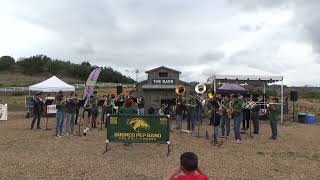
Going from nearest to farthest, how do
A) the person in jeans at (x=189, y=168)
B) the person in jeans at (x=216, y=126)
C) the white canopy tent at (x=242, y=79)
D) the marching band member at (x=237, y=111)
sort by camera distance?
the person in jeans at (x=189, y=168)
the person in jeans at (x=216, y=126)
the marching band member at (x=237, y=111)
the white canopy tent at (x=242, y=79)

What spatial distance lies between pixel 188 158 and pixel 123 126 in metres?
9.33

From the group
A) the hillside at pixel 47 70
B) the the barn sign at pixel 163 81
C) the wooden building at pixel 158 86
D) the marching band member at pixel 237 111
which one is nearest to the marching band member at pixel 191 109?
the marching band member at pixel 237 111

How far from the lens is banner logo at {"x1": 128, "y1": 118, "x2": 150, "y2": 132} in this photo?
13805 millimetres

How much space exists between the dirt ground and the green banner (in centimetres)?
41

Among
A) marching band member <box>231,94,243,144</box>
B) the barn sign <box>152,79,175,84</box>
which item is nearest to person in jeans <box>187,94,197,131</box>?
marching band member <box>231,94,243,144</box>

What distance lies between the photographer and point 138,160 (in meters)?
12.6

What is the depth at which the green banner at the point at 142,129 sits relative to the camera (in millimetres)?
13789

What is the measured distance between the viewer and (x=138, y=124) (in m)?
13.8

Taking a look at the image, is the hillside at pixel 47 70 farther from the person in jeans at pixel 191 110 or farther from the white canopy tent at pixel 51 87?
the person in jeans at pixel 191 110

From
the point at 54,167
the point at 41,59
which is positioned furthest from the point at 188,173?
the point at 41,59

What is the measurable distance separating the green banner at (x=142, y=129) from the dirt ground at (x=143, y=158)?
415 millimetres

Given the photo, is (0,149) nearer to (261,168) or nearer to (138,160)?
(138,160)

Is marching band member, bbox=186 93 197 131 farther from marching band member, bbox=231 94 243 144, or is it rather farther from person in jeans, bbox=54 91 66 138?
person in jeans, bbox=54 91 66 138

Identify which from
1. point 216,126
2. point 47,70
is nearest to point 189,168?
point 216,126
